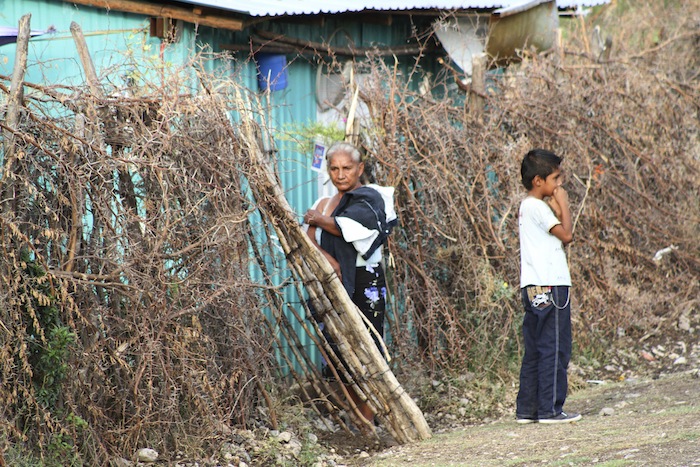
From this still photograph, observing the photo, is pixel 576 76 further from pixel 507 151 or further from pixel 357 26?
pixel 357 26

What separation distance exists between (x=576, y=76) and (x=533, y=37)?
91cm

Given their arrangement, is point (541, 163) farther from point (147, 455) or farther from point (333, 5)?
point (147, 455)

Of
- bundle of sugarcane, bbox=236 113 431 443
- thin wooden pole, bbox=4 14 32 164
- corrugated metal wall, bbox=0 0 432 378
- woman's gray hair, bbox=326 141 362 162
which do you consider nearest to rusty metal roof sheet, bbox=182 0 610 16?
corrugated metal wall, bbox=0 0 432 378

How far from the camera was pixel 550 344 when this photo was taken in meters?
5.28

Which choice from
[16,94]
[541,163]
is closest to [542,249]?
[541,163]

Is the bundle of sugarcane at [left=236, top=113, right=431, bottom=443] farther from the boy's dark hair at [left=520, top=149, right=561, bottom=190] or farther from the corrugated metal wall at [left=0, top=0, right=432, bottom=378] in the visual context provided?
the boy's dark hair at [left=520, top=149, right=561, bottom=190]

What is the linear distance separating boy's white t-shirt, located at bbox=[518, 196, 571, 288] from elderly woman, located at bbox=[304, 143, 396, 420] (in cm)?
88

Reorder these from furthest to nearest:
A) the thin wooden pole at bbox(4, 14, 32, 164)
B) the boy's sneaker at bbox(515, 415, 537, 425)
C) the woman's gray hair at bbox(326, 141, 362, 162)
→ the woman's gray hair at bbox(326, 141, 362, 162), the boy's sneaker at bbox(515, 415, 537, 425), the thin wooden pole at bbox(4, 14, 32, 164)

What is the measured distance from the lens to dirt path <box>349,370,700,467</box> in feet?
13.8

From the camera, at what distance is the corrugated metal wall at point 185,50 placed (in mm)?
5832

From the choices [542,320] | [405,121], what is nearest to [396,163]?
[405,121]

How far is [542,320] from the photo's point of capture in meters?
5.27

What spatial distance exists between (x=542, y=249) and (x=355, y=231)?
1.13 m

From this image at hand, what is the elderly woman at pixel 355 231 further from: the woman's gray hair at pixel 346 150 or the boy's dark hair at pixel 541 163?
the boy's dark hair at pixel 541 163
